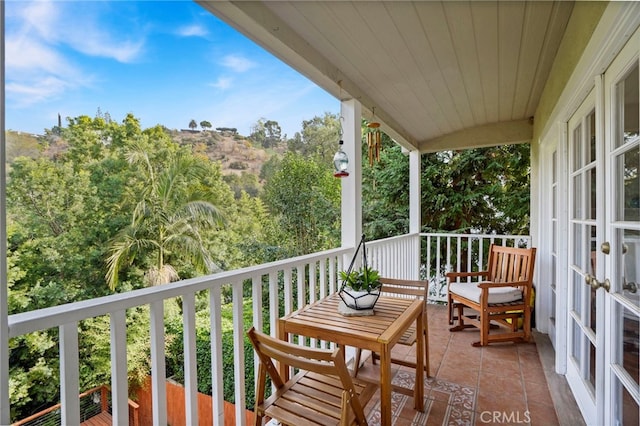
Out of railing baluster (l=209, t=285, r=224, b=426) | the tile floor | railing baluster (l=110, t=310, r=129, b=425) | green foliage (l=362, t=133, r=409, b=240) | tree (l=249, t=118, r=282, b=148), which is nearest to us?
railing baluster (l=110, t=310, r=129, b=425)

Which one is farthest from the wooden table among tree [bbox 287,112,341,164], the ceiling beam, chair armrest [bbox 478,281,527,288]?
tree [bbox 287,112,341,164]

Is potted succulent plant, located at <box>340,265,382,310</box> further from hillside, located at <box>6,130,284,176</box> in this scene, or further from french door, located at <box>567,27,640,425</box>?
hillside, located at <box>6,130,284,176</box>

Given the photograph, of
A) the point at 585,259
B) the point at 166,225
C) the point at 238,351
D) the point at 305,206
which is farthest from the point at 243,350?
the point at 305,206

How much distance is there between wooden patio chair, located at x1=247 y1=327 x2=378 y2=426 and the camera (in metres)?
1.14

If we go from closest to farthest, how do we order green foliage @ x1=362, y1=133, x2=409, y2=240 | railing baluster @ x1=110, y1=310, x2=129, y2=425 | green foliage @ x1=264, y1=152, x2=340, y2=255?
railing baluster @ x1=110, y1=310, x2=129, y2=425
green foliage @ x1=362, y1=133, x2=409, y2=240
green foliage @ x1=264, y1=152, x2=340, y2=255

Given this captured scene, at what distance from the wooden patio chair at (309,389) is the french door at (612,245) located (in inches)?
39.6

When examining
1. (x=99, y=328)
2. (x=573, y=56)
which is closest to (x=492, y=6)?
(x=573, y=56)

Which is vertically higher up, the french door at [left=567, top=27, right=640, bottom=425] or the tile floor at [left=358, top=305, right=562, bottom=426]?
the french door at [left=567, top=27, right=640, bottom=425]

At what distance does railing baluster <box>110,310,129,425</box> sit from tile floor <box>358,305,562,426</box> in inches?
55.2

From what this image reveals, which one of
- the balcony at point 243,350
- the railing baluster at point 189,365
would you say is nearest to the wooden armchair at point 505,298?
the balcony at point 243,350

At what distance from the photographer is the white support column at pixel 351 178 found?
2.63m

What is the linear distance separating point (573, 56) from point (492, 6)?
0.52 meters

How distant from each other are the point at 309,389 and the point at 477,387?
1445mm

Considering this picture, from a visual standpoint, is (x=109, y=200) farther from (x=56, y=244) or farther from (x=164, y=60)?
(x=164, y=60)
